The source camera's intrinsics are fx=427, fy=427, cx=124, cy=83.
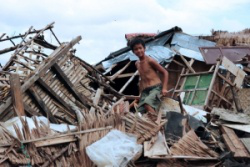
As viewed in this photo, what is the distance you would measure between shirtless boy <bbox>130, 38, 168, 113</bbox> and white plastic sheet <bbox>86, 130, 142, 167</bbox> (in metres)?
0.96

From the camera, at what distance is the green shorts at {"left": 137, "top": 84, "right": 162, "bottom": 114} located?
5875 mm

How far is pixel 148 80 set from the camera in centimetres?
616

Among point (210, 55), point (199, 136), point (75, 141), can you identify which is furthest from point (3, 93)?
point (210, 55)

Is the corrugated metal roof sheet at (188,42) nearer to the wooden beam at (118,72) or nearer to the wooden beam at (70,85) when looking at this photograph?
the wooden beam at (118,72)

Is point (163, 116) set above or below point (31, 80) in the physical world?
below

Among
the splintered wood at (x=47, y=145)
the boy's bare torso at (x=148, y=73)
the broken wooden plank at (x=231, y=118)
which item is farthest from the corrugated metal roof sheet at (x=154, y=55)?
the splintered wood at (x=47, y=145)

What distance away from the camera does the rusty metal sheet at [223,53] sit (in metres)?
11.4

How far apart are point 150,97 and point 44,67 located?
1700 millimetres

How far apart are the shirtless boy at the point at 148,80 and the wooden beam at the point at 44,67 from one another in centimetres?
138

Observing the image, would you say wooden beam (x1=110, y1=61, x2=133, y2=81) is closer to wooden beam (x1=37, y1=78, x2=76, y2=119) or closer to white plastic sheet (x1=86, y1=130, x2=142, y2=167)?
wooden beam (x1=37, y1=78, x2=76, y2=119)

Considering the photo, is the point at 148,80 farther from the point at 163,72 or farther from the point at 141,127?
A: the point at 141,127

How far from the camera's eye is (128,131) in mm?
5066

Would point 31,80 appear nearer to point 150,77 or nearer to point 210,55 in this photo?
point 150,77

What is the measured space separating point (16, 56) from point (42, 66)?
54.3 inches
